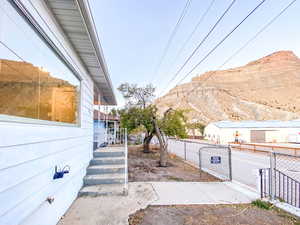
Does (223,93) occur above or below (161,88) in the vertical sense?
above

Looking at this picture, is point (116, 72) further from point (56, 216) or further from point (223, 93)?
point (223, 93)

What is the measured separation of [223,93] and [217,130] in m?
41.8

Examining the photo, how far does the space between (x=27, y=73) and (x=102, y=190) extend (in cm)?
308

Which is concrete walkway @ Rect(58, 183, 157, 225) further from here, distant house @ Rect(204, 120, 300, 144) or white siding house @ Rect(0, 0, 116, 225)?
distant house @ Rect(204, 120, 300, 144)

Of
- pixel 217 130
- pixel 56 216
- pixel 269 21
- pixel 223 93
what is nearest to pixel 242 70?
pixel 223 93

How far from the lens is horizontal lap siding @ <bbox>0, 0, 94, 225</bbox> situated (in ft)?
5.31

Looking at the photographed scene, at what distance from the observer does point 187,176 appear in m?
5.88

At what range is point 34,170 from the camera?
6.87ft

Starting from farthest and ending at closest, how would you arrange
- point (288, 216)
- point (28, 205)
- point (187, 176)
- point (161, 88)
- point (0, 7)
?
point (161, 88), point (187, 176), point (288, 216), point (28, 205), point (0, 7)

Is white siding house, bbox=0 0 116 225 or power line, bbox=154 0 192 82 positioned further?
power line, bbox=154 0 192 82

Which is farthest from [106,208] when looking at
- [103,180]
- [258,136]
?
[258,136]

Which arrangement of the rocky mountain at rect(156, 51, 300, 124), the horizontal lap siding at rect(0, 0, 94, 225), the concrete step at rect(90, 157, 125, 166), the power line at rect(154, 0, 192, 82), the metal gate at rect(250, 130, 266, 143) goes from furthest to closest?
the rocky mountain at rect(156, 51, 300, 124) < the metal gate at rect(250, 130, 266, 143) < the power line at rect(154, 0, 192, 82) < the concrete step at rect(90, 157, 125, 166) < the horizontal lap siding at rect(0, 0, 94, 225)

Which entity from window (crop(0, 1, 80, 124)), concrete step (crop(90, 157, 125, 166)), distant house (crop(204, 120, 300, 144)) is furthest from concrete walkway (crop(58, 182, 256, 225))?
distant house (crop(204, 120, 300, 144))

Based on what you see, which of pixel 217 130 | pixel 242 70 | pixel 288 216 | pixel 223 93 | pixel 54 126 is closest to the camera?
pixel 54 126
